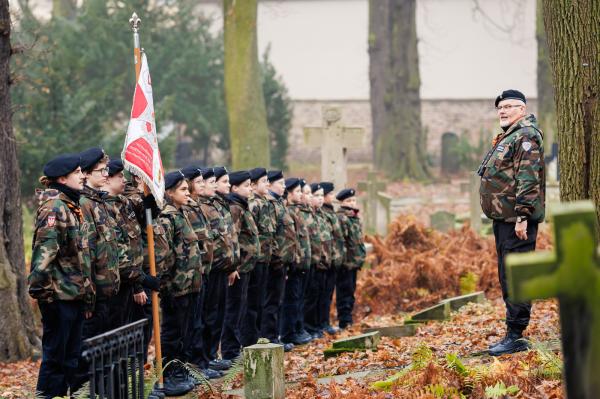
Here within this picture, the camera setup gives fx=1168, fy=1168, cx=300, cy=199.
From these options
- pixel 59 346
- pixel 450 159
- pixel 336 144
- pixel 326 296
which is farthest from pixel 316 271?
pixel 450 159

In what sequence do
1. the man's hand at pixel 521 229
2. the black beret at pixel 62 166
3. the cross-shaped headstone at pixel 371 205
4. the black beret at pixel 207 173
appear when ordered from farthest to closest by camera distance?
the cross-shaped headstone at pixel 371 205 < the black beret at pixel 207 173 < the man's hand at pixel 521 229 < the black beret at pixel 62 166

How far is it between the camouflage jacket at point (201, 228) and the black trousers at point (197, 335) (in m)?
0.24

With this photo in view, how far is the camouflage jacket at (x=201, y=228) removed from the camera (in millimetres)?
10977

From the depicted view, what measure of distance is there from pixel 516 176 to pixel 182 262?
10.1 feet

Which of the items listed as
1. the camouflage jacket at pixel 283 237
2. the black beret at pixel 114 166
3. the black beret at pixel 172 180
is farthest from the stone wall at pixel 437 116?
the black beret at pixel 114 166

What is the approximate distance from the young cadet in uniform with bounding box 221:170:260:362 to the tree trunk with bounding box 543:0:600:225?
4.11 m

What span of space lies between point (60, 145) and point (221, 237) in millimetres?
11059

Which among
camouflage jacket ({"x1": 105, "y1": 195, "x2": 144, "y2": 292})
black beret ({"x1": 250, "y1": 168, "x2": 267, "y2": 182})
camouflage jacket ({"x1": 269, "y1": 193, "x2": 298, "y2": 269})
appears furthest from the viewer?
camouflage jacket ({"x1": 269, "y1": 193, "x2": 298, "y2": 269})

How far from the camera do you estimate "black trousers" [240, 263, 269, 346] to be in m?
13.0

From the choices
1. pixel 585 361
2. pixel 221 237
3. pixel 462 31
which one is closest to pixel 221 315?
pixel 221 237

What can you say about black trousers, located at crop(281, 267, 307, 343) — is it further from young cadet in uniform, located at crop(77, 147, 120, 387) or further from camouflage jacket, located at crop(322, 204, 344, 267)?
young cadet in uniform, located at crop(77, 147, 120, 387)

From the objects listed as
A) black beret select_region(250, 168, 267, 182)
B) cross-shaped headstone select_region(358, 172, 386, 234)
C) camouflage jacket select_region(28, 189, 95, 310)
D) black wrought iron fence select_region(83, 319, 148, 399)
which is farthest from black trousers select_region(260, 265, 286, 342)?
cross-shaped headstone select_region(358, 172, 386, 234)

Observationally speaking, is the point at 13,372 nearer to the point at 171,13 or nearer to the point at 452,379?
the point at 452,379

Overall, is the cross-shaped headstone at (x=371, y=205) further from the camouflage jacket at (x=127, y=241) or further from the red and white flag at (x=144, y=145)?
the camouflage jacket at (x=127, y=241)
